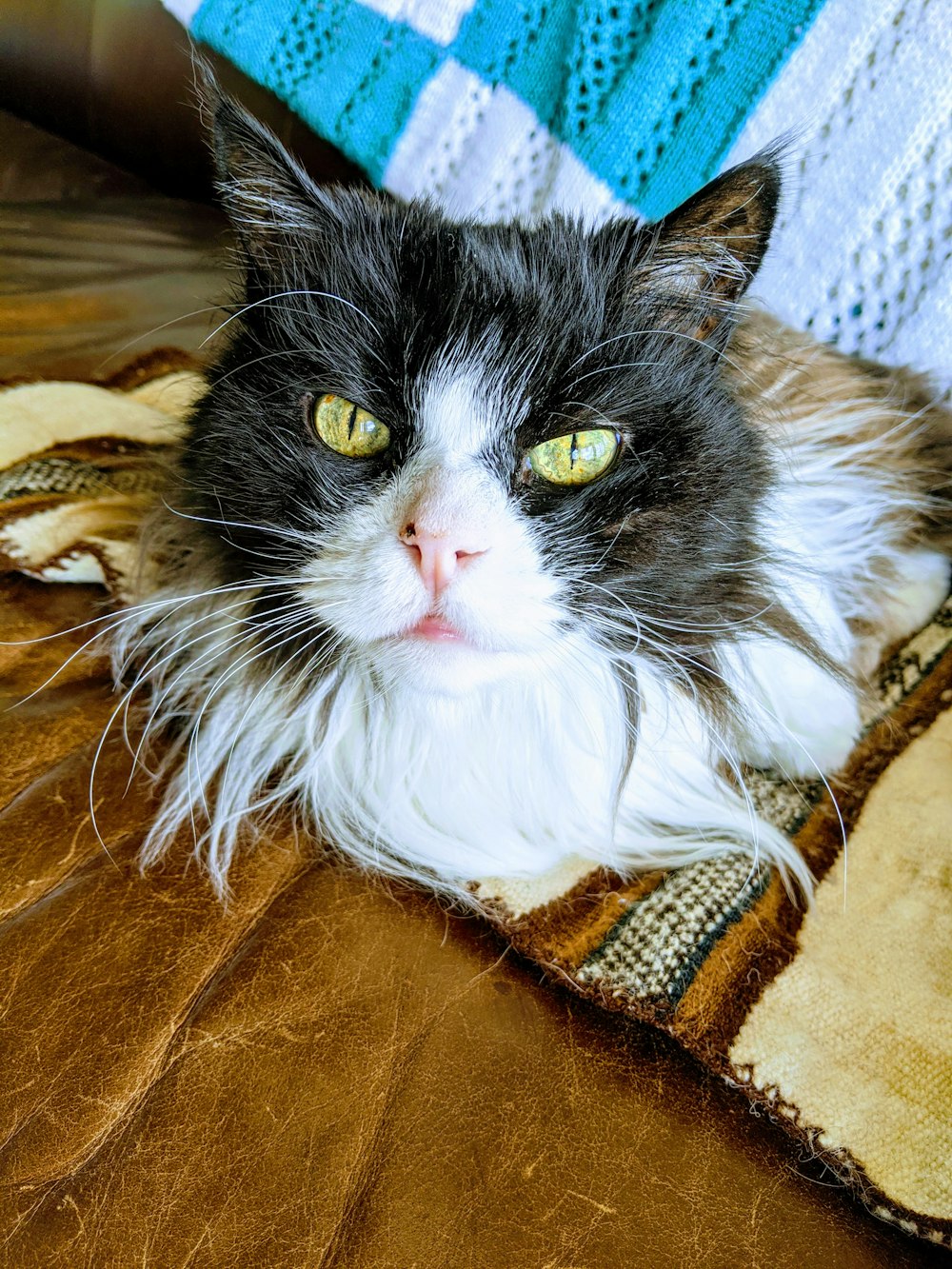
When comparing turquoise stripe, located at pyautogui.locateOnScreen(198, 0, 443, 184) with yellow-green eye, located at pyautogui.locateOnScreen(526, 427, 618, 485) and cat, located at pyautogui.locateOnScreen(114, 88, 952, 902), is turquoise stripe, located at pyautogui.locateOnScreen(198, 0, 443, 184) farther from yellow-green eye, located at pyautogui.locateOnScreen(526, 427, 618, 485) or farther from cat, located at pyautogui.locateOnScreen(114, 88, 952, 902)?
yellow-green eye, located at pyautogui.locateOnScreen(526, 427, 618, 485)

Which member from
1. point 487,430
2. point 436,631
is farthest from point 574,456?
point 436,631

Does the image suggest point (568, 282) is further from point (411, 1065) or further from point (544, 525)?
point (411, 1065)

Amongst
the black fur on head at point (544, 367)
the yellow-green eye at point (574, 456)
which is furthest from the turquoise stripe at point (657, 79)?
the yellow-green eye at point (574, 456)

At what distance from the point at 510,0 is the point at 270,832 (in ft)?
4.82

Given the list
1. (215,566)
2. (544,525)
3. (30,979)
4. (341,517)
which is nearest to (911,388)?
(544,525)

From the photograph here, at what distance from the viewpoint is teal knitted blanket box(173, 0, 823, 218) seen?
1.28 m

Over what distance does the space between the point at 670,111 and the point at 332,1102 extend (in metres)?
1.45

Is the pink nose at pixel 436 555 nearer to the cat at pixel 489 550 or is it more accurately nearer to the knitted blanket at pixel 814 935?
the cat at pixel 489 550

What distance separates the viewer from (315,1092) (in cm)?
69

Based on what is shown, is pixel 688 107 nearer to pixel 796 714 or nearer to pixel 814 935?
pixel 796 714

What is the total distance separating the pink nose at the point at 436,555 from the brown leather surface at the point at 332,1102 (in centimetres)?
35

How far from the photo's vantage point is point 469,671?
0.81 meters

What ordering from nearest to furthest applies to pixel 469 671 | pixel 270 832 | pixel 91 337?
pixel 469 671, pixel 270 832, pixel 91 337

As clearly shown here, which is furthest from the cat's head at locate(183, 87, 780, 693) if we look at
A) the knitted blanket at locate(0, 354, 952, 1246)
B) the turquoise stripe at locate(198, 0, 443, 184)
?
the turquoise stripe at locate(198, 0, 443, 184)
